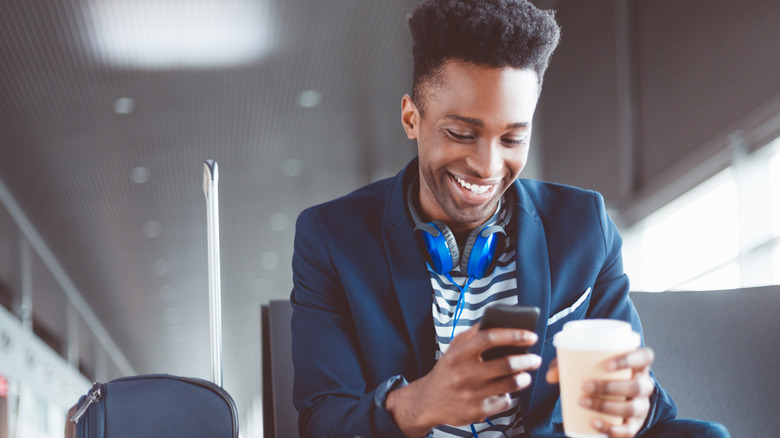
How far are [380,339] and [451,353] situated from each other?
507 mm

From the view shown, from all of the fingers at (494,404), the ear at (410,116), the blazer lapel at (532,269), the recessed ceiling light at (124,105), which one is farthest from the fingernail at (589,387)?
the recessed ceiling light at (124,105)

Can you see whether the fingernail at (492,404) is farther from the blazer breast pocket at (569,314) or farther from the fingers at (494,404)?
the blazer breast pocket at (569,314)

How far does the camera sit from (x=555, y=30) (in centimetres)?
152

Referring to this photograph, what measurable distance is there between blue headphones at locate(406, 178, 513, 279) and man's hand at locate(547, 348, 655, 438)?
610mm

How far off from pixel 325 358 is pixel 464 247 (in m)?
0.36

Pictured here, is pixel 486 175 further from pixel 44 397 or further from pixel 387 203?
pixel 44 397

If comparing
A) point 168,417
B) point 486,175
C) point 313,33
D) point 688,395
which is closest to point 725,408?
point 688,395

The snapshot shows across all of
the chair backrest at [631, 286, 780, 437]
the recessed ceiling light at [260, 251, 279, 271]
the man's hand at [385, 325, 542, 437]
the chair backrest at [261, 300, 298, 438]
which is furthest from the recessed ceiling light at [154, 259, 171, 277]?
the man's hand at [385, 325, 542, 437]

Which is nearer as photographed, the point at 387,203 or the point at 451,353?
the point at 451,353

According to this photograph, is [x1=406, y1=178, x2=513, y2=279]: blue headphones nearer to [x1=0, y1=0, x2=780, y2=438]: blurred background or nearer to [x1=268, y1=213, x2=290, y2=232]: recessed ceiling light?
[x1=0, y1=0, x2=780, y2=438]: blurred background

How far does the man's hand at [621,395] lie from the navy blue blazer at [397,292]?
479 millimetres

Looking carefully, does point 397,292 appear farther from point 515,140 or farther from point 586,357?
point 586,357

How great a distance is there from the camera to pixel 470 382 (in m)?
0.94

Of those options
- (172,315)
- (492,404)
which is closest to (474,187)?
(492,404)
